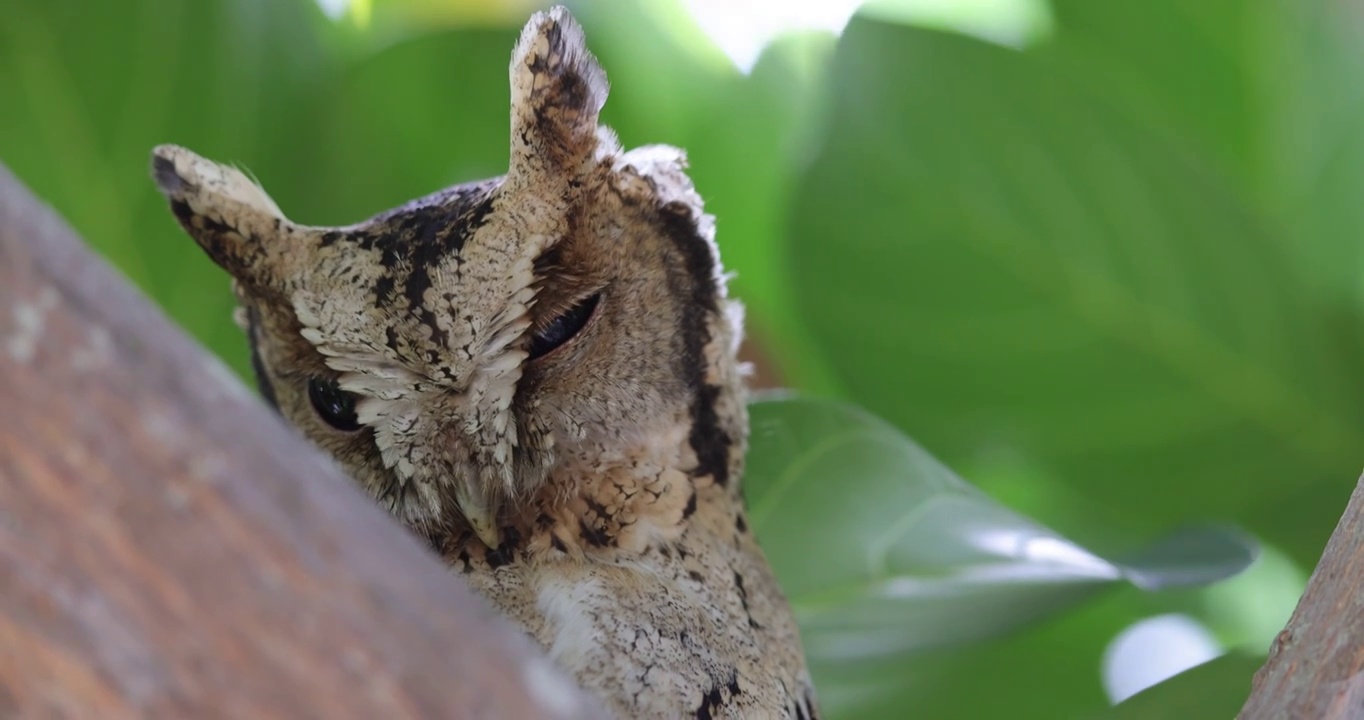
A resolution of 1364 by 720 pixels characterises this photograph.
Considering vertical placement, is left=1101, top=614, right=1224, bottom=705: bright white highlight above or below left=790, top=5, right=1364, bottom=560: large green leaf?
below

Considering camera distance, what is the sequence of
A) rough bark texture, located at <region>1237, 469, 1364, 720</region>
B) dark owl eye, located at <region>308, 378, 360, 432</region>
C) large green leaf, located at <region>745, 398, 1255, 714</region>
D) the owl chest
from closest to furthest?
rough bark texture, located at <region>1237, 469, 1364, 720</region> < the owl chest < dark owl eye, located at <region>308, 378, 360, 432</region> < large green leaf, located at <region>745, 398, 1255, 714</region>

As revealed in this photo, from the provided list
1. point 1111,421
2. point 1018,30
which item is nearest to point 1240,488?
point 1111,421

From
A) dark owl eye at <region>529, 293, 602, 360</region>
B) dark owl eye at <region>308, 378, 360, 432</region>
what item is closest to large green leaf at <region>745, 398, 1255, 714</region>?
dark owl eye at <region>529, 293, 602, 360</region>

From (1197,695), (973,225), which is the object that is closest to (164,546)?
(1197,695)

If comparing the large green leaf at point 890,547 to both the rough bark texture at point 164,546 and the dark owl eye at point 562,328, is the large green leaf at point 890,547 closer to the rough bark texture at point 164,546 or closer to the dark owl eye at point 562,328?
the dark owl eye at point 562,328

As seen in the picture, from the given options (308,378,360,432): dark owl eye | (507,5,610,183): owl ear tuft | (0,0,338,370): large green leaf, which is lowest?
(308,378,360,432): dark owl eye

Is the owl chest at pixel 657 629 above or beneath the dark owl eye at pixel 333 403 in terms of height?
beneath

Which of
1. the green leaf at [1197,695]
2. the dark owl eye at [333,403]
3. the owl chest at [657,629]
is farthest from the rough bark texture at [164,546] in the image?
the green leaf at [1197,695]

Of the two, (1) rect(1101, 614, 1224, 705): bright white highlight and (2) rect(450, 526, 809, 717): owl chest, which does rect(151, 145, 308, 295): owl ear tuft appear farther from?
(1) rect(1101, 614, 1224, 705): bright white highlight
